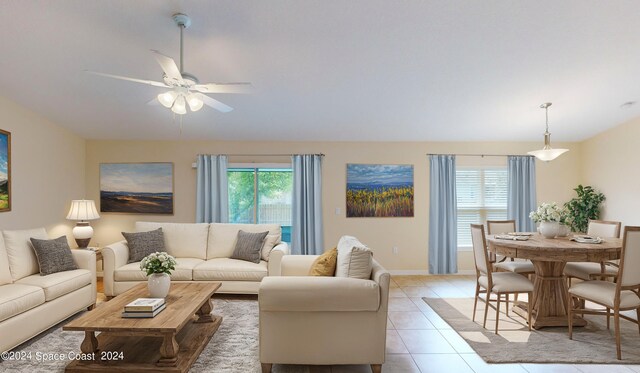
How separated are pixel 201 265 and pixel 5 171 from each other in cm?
262

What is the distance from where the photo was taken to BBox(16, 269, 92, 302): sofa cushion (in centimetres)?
346

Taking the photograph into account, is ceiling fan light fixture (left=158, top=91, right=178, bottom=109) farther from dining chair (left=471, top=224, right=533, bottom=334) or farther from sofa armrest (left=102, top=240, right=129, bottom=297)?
dining chair (left=471, top=224, right=533, bottom=334)

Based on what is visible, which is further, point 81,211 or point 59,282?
point 81,211

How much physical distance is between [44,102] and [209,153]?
2.26m

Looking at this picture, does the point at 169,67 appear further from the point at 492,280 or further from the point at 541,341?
the point at 541,341

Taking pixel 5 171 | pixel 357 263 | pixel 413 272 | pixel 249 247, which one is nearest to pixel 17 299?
pixel 5 171

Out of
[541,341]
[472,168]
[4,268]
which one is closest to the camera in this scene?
[541,341]

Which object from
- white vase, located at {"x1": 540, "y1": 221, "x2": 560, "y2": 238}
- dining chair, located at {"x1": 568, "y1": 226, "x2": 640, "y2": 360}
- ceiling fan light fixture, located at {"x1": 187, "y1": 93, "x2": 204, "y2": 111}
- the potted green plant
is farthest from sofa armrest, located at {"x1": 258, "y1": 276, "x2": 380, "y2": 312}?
the potted green plant

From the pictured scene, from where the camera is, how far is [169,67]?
2.53 meters

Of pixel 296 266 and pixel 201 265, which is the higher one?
pixel 296 266

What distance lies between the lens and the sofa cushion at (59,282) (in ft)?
11.3

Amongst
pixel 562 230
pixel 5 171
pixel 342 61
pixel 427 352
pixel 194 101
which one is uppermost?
pixel 342 61

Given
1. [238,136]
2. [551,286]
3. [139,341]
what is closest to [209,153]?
[238,136]

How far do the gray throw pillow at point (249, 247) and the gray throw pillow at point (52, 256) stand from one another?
6.15 feet
